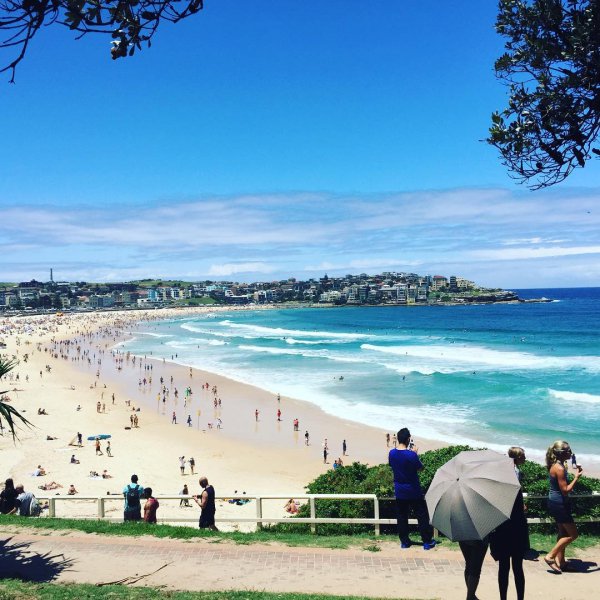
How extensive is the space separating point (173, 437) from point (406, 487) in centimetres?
2038

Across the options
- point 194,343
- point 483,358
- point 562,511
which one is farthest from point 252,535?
point 194,343

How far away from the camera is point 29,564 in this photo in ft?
21.2

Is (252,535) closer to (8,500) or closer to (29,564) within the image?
(29,564)

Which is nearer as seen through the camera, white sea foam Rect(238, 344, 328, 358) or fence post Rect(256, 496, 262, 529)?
fence post Rect(256, 496, 262, 529)

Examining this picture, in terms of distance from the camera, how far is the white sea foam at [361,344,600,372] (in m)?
40.3

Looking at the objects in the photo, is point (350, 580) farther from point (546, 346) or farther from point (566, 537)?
point (546, 346)

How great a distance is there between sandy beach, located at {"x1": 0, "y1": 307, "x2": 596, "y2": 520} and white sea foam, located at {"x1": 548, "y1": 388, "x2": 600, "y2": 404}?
33.4 ft

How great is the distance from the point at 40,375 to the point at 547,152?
4271 cm

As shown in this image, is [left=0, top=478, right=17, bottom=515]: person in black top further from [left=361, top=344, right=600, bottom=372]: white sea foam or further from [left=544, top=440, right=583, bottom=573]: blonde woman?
[left=361, top=344, right=600, bottom=372]: white sea foam

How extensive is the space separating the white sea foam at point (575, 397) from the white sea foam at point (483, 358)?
9.49m

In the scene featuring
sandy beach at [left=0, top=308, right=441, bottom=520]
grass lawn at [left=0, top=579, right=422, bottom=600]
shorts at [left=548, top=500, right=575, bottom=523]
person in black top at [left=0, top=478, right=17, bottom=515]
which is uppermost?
shorts at [left=548, top=500, right=575, bottom=523]

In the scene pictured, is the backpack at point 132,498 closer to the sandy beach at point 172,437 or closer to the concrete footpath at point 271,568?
the concrete footpath at point 271,568

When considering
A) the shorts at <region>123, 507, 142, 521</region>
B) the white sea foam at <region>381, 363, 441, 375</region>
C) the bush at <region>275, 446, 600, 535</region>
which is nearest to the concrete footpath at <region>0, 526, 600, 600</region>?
the bush at <region>275, 446, 600, 535</region>

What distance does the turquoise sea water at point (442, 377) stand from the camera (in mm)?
23344
